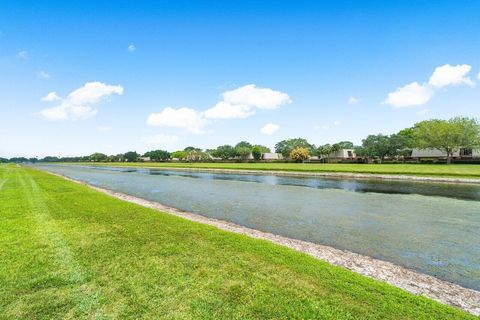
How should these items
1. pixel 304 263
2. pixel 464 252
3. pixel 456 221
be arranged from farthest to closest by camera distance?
pixel 456 221 → pixel 464 252 → pixel 304 263

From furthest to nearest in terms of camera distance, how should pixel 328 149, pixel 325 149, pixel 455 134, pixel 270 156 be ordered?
pixel 270 156
pixel 325 149
pixel 328 149
pixel 455 134

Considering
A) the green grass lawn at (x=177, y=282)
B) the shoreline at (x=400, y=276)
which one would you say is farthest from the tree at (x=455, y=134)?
the green grass lawn at (x=177, y=282)

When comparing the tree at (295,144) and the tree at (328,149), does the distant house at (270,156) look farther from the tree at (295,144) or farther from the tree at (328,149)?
the tree at (328,149)

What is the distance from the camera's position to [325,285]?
6.61 meters

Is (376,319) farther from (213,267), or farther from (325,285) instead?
(213,267)

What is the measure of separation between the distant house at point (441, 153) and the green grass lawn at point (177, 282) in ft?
302

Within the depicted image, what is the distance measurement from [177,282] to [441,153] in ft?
360

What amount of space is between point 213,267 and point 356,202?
18.3 meters

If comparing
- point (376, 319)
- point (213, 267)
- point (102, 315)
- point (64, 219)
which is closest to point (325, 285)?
point (376, 319)

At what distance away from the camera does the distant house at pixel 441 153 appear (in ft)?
267

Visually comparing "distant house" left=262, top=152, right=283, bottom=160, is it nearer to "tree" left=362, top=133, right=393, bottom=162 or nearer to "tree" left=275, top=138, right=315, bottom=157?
"tree" left=275, top=138, right=315, bottom=157

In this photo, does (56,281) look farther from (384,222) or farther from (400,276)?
(384,222)

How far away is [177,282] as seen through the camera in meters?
6.59

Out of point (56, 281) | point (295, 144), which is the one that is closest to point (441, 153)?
point (295, 144)
